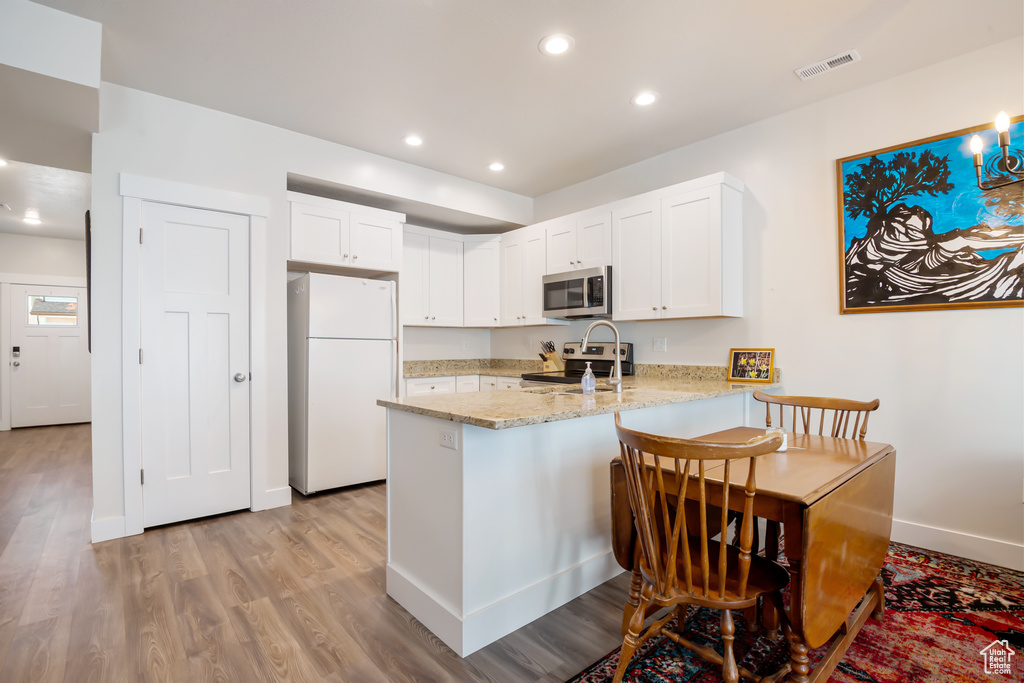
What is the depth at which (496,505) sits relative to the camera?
188 cm

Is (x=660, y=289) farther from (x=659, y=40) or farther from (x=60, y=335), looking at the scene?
(x=60, y=335)

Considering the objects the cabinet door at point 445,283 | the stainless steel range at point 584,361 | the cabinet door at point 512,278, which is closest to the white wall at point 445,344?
the cabinet door at point 445,283

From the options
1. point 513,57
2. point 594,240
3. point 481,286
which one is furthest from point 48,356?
point 513,57

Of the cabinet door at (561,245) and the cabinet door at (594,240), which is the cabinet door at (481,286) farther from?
the cabinet door at (594,240)

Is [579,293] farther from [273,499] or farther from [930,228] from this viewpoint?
[273,499]

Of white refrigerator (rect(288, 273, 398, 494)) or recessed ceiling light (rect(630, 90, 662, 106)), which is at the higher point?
recessed ceiling light (rect(630, 90, 662, 106))

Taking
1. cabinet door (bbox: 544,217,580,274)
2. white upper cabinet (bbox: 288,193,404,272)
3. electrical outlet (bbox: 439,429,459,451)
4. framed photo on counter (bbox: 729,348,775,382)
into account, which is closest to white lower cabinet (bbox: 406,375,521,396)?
white upper cabinet (bbox: 288,193,404,272)

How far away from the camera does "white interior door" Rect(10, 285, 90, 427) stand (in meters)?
6.21

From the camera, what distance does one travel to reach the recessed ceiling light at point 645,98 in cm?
293

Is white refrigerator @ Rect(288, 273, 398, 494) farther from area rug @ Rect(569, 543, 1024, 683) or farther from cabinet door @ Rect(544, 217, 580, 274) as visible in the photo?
area rug @ Rect(569, 543, 1024, 683)

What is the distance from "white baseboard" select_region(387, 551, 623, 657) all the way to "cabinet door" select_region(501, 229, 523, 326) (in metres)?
2.79

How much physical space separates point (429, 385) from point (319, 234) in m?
1.63

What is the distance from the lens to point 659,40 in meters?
2.43

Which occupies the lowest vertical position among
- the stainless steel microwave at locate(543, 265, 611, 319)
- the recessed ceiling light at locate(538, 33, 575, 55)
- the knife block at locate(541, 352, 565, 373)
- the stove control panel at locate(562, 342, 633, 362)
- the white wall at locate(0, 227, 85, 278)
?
the knife block at locate(541, 352, 565, 373)
